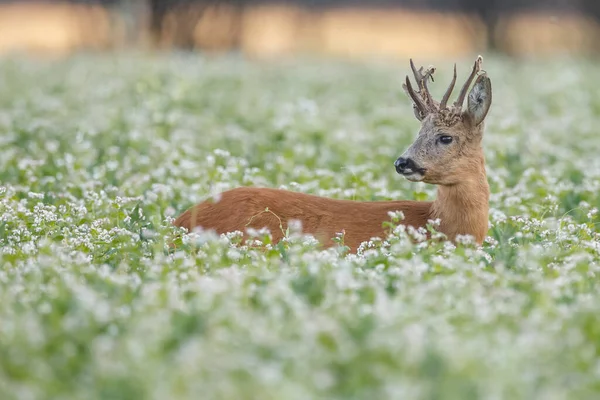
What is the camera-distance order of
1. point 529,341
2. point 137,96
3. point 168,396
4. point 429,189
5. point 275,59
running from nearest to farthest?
point 168,396 < point 529,341 < point 429,189 < point 137,96 < point 275,59

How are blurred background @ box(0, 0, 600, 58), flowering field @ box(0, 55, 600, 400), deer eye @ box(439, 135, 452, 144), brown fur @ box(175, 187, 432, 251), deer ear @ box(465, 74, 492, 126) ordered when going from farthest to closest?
blurred background @ box(0, 0, 600, 58) < deer eye @ box(439, 135, 452, 144) < deer ear @ box(465, 74, 492, 126) < brown fur @ box(175, 187, 432, 251) < flowering field @ box(0, 55, 600, 400)

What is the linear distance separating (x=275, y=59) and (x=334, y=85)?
19.5 feet

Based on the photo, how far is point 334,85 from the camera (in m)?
16.2

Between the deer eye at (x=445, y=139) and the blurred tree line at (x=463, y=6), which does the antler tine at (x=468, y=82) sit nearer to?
the deer eye at (x=445, y=139)

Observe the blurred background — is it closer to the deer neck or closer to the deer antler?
the deer antler

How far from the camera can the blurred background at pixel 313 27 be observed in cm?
2316

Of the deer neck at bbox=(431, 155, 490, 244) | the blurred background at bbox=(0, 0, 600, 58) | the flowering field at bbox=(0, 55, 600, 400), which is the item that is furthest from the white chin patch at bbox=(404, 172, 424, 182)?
the blurred background at bbox=(0, 0, 600, 58)

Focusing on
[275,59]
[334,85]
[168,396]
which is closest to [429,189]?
[168,396]

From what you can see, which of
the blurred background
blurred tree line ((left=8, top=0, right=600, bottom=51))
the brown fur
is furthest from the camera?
the blurred background

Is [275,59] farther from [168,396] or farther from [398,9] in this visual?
[168,396]

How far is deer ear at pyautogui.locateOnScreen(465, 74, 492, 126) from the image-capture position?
6.38 metres

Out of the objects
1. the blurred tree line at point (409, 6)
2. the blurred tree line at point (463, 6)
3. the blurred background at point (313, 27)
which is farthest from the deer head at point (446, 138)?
the blurred tree line at point (463, 6)

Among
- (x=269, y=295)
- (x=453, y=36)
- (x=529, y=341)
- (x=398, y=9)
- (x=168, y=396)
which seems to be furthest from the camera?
(x=398, y=9)

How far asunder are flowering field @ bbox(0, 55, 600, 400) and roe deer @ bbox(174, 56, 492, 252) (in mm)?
229
